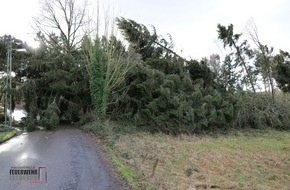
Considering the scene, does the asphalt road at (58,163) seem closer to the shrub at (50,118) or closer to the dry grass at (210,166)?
the dry grass at (210,166)

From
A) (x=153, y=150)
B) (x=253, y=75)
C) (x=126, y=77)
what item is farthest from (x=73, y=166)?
(x=253, y=75)

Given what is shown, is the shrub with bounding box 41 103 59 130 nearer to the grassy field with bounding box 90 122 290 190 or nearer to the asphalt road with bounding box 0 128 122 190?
the asphalt road with bounding box 0 128 122 190

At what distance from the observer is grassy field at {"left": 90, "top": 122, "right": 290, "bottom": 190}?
6762 mm

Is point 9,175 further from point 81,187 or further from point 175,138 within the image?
point 175,138

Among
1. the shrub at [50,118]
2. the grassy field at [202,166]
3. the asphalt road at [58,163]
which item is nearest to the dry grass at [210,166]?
the grassy field at [202,166]

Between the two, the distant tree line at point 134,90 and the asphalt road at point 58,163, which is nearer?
the asphalt road at point 58,163

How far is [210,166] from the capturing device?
363 inches

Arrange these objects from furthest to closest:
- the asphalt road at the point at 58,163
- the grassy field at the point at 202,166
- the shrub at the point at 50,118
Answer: the shrub at the point at 50,118, the grassy field at the point at 202,166, the asphalt road at the point at 58,163

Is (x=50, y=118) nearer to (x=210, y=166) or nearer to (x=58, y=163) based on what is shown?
(x=58, y=163)

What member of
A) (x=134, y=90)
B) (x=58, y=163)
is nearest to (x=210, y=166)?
(x=58, y=163)

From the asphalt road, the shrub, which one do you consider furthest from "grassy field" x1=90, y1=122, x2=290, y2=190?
the shrub

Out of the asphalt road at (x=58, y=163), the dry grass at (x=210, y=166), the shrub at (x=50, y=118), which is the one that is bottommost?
the dry grass at (x=210, y=166)

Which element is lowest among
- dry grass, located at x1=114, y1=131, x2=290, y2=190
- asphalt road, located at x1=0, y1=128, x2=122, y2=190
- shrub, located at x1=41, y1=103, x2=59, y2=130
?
dry grass, located at x1=114, y1=131, x2=290, y2=190

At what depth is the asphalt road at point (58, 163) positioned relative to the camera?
6.07m
